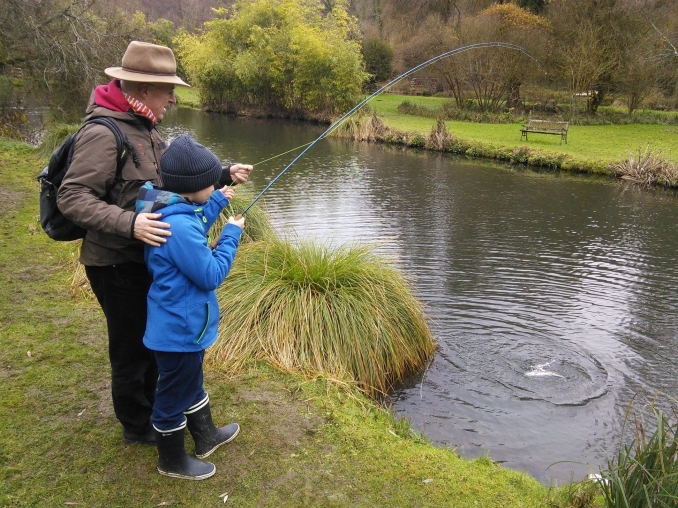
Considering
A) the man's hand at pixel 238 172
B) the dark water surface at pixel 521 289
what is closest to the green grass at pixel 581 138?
the dark water surface at pixel 521 289

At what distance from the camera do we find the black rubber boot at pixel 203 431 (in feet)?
9.43

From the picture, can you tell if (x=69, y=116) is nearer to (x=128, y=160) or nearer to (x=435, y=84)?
(x=128, y=160)

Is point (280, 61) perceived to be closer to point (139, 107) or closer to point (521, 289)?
point (521, 289)

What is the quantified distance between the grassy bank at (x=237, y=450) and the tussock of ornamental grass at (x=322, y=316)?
34 cm

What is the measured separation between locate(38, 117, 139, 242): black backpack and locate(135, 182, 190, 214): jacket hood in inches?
9.6

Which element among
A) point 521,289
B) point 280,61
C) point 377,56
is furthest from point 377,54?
point 521,289

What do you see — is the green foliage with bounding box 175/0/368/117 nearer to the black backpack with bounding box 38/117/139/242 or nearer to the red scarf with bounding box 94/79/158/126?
the red scarf with bounding box 94/79/158/126

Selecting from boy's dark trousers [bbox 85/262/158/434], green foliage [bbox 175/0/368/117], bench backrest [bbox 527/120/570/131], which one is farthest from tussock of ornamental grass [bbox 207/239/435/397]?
green foliage [bbox 175/0/368/117]

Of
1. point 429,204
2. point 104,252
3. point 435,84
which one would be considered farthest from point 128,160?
point 435,84

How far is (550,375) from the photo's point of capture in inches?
220

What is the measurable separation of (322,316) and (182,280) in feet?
7.87

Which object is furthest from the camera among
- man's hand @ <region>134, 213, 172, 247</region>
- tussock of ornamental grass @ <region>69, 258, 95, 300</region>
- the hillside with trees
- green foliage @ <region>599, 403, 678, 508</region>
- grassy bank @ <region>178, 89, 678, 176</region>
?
grassy bank @ <region>178, 89, 678, 176</region>

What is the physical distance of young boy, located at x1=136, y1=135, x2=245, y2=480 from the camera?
2.43m

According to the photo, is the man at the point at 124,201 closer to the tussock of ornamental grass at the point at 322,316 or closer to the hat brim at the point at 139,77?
the hat brim at the point at 139,77
